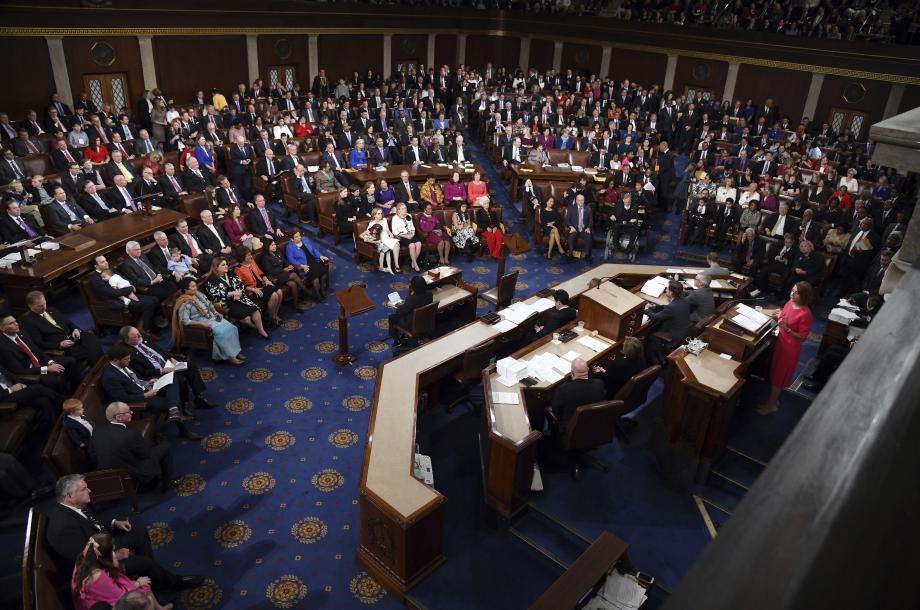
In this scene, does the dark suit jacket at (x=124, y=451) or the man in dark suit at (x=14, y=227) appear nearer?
the dark suit jacket at (x=124, y=451)

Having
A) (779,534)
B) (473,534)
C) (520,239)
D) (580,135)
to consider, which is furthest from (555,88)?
(779,534)

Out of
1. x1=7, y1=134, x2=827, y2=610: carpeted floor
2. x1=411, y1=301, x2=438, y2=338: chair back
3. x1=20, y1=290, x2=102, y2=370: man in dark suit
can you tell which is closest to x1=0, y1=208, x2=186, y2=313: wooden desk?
x1=20, y1=290, x2=102, y2=370: man in dark suit

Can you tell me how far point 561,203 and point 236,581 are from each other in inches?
385

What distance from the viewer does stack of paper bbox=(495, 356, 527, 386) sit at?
6.59 metres

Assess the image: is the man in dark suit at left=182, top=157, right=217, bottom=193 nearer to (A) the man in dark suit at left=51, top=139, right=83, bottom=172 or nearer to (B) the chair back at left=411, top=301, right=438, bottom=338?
(A) the man in dark suit at left=51, top=139, right=83, bottom=172

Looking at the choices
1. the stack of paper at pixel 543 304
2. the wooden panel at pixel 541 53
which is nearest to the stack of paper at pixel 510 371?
the stack of paper at pixel 543 304

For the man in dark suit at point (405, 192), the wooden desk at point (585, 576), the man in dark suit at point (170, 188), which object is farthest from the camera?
the man in dark suit at point (405, 192)

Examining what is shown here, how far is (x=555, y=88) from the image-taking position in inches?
901

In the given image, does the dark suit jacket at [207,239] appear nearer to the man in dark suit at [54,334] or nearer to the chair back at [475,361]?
the man in dark suit at [54,334]

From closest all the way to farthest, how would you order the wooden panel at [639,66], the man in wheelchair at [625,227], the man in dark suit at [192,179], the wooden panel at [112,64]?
the man in dark suit at [192,179]
the man in wheelchair at [625,227]
the wooden panel at [112,64]
the wooden panel at [639,66]

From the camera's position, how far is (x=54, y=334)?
23.9ft

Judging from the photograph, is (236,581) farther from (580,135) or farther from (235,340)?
(580,135)

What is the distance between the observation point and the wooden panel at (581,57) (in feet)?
85.2

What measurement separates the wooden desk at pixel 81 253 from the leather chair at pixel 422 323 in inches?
176
